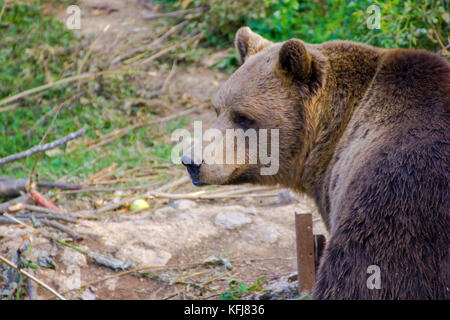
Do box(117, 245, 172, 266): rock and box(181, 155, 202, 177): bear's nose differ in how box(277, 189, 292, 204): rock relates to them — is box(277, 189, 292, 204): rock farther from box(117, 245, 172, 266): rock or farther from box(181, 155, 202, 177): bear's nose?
box(181, 155, 202, 177): bear's nose

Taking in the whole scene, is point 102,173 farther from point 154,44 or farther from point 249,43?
point 154,44

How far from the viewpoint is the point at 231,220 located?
5812 millimetres

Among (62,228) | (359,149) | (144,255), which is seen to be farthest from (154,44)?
(359,149)

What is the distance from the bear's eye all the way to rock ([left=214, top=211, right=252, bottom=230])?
2.09m

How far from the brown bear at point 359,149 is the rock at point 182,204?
2302mm

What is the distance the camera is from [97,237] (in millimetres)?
5367

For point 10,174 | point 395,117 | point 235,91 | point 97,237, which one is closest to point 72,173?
point 10,174

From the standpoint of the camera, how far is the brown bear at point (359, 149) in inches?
96.0

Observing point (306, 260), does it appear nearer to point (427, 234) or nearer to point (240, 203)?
point (427, 234)

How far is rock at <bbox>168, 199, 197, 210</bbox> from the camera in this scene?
20.4 ft

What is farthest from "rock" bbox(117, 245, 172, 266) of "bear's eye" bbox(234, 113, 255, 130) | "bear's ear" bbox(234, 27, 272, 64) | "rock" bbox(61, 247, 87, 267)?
"bear's ear" bbox(234, 27, 272, 64)

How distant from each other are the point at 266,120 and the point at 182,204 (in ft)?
9.04

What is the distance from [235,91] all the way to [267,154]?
52 centimetres

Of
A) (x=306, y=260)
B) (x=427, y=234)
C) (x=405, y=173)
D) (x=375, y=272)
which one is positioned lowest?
(x=306, y=260)
